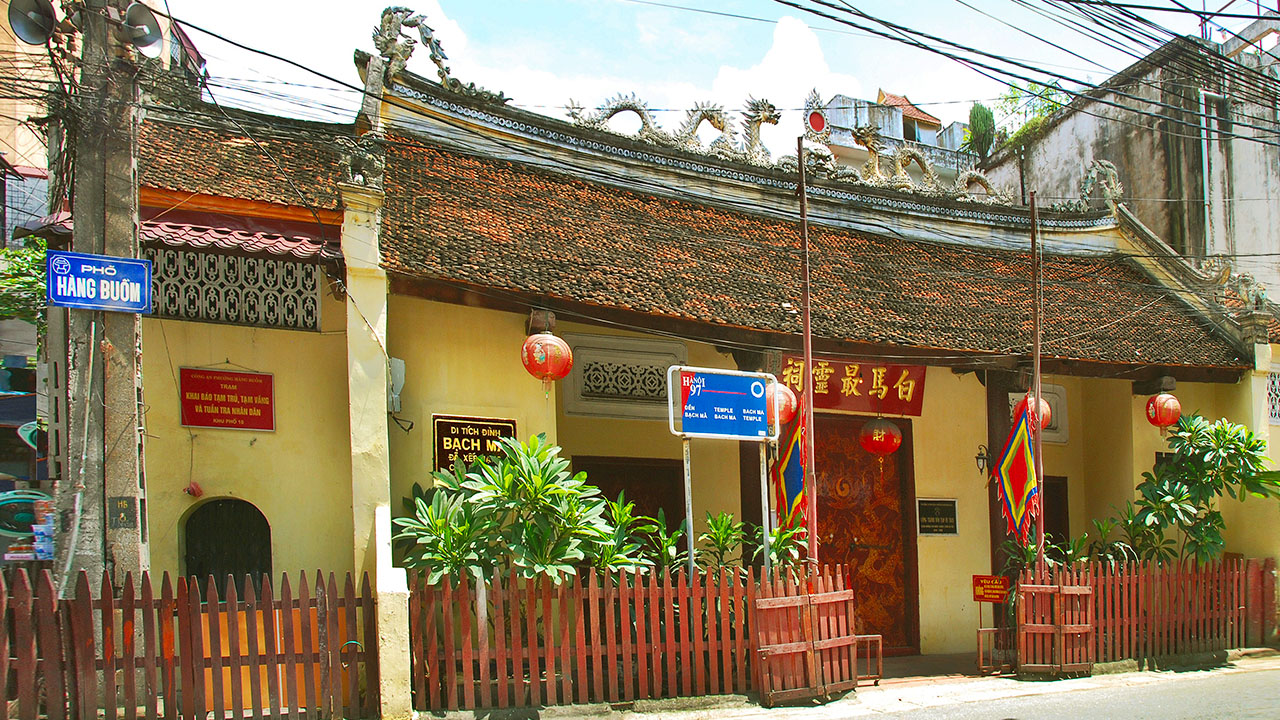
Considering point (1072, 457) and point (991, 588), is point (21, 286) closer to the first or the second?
point (991, 588)

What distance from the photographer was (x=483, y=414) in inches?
379

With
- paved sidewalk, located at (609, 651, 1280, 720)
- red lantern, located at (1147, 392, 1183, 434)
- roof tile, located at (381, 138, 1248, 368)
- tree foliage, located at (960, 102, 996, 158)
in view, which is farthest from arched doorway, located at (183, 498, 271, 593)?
tree foliage, located at (960, 102, 996, 158)

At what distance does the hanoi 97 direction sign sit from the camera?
28.1 ft

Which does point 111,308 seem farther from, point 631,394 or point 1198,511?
point 1198,511

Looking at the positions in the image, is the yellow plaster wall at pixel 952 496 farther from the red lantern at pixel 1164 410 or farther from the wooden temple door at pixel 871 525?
the red lantern at pixel 1164 410

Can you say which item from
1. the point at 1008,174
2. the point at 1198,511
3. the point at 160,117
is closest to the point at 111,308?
the point at 160,117

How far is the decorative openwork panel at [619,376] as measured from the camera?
38.0 ft

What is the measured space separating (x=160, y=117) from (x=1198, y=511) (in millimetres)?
12855

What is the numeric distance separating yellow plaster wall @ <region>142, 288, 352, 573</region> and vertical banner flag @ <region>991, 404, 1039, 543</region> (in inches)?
283

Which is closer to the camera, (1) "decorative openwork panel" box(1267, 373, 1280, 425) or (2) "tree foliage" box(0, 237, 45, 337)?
(2) "tree foliage" box(0, 237, 45, 337)

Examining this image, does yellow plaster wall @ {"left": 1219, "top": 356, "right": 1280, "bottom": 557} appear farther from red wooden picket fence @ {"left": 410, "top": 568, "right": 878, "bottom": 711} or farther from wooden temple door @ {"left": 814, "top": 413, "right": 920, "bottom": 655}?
red wooden picket fence @ {"left": 410, "top": 568, "right": 878, "bottom": 711}

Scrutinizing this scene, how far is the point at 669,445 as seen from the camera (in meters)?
12.4

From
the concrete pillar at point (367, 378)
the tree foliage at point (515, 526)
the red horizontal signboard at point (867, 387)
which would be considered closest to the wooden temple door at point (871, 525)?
the red horizontal signboard at point (867, 387)

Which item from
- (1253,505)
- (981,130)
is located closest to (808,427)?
(1253,505)
